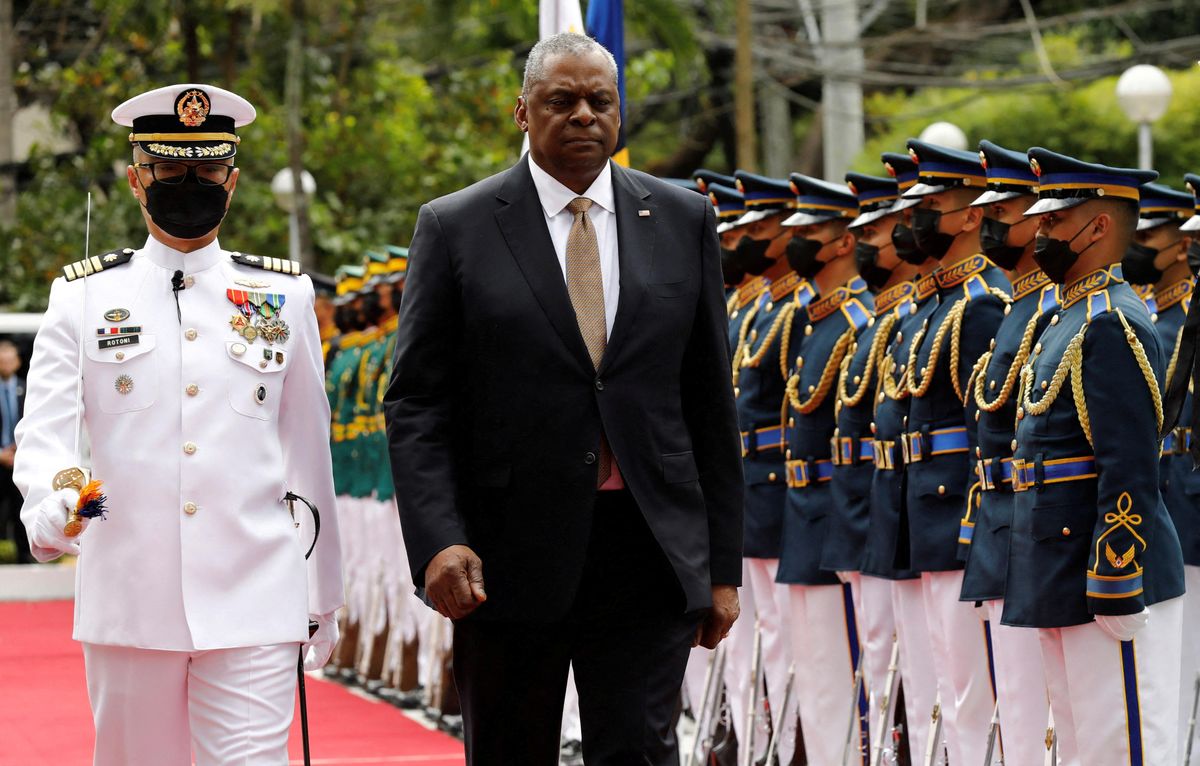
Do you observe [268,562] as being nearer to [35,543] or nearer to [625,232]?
[35,543]

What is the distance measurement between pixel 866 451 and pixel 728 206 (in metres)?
1.66

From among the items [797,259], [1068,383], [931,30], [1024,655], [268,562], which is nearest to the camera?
[268,562]

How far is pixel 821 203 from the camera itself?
732 centimetres

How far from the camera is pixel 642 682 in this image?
13.5 ft

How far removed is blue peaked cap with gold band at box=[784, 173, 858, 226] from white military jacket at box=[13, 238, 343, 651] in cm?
307

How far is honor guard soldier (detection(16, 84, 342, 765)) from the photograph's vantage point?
172 inches

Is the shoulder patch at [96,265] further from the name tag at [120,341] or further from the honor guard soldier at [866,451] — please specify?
the honor guard soldier at [866,451]

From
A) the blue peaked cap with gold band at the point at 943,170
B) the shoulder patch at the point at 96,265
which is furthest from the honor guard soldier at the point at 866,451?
the shoulder patch at the point at 96,265

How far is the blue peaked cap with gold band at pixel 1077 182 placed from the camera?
545cm

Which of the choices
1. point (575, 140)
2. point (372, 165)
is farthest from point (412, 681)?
point (372, 165)

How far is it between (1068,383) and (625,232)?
1604mm

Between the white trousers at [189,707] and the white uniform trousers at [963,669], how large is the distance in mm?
2469

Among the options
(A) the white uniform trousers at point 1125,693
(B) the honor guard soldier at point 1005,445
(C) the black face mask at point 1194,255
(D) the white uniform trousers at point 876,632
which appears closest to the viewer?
(A) the white uniform trousers at point 1125,693

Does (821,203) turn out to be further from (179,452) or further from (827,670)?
(179,452)
